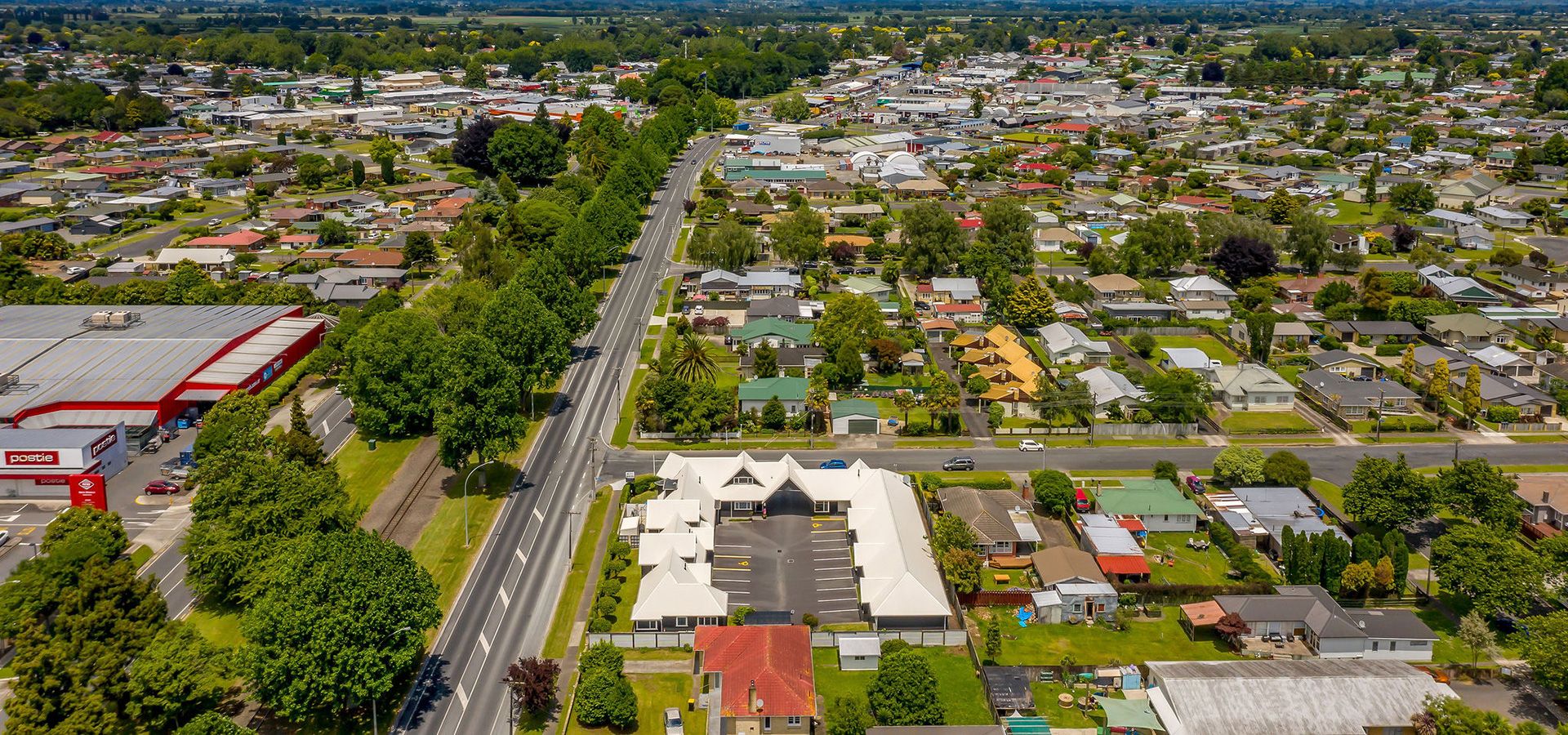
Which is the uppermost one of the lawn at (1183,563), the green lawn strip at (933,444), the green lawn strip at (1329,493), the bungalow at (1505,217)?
the bungalow at (1505,217)

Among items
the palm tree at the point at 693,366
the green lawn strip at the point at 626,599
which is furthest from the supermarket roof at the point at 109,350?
the green lawn strip at the point at 626,599

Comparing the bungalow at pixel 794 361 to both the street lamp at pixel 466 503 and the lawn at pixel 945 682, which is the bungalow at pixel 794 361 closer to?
the street lamp at pixel 466 503

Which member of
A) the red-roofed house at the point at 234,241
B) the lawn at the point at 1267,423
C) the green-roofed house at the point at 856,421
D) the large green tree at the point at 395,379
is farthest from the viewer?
the red-roofed house at the point at 234,241

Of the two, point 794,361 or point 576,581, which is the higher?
point 794,361

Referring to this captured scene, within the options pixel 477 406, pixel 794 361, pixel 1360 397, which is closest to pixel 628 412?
pixel 794 361

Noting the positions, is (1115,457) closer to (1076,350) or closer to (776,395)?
(1076,350)
